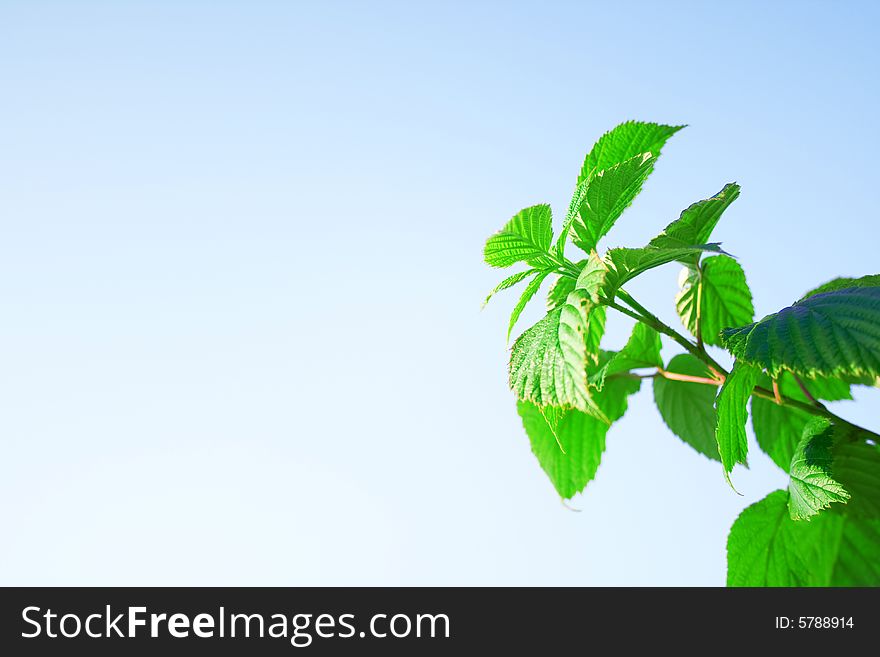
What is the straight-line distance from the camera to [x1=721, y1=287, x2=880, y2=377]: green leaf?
41cm

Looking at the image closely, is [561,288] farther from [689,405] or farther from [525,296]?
[689,405]

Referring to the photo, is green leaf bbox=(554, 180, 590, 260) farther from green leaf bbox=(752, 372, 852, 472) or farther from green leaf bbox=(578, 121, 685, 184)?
green leaf bbox=(752, 372, 852, 472)

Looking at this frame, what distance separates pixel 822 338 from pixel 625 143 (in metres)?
0.22

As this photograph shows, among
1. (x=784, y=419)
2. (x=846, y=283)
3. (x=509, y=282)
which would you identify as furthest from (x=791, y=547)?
(x=509, y=282)

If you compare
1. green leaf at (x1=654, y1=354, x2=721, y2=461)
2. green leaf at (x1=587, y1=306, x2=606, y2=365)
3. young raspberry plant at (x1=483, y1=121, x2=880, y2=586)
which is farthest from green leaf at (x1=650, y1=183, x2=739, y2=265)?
green leaf at (x1=654, y1=354, x2=721, y2=461)

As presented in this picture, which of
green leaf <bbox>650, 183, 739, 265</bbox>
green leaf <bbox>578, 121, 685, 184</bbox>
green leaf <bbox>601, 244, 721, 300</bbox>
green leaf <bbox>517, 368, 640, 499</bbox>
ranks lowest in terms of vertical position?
green leaf <bbox>517, 368, 640, 499</bbox>

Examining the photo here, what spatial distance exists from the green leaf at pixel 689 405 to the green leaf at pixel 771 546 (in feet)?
0.32

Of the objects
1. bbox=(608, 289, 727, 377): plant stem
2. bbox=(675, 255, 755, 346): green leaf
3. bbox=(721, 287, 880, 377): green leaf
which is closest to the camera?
bbox=(721, 287, 880, 377): green leaf

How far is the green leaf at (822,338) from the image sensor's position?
41 cm

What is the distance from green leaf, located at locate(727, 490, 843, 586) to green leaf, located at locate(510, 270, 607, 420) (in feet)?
0.90
